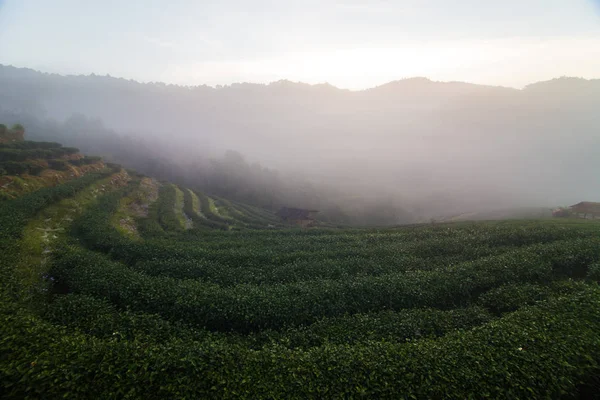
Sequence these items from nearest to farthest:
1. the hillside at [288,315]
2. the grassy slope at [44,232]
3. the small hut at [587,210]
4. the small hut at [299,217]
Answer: the hillside at [288,315], the grassy slope at [44,232], the small hut at [587,210], the small hut at [299,217]

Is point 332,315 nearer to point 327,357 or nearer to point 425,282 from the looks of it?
point 327,357

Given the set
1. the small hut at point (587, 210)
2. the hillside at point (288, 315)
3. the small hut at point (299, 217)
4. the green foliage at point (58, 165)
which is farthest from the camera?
the small hut at point (299, 217)

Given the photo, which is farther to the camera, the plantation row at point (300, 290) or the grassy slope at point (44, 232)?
the grassy slope at point (44, 232)

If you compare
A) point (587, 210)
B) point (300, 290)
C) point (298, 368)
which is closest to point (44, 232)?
point (300, 290)

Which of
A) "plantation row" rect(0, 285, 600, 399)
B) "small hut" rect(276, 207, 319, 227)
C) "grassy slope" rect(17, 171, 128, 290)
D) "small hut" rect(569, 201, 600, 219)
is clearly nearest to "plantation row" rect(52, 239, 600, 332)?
"grassy slope" rect(17, 171, 128, 290)

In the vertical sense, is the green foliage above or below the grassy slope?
above

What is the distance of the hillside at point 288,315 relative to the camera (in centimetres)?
1022

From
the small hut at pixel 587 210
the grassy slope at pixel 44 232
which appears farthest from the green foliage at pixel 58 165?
the small hut at pixel 587 210

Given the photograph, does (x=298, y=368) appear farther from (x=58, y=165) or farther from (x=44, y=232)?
(x=58, y=165)

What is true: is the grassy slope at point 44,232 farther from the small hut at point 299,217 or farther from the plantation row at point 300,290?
the small hut at point 299,217

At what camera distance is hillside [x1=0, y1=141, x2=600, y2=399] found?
10.2 metres

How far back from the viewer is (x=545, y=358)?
36.7 feet

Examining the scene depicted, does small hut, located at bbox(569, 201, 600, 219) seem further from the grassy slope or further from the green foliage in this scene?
the green foliage

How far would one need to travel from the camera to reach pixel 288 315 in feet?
59.3
